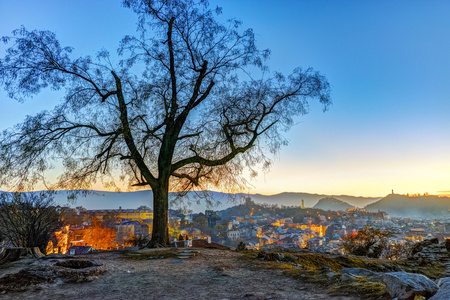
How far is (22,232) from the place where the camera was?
9219 millimetres

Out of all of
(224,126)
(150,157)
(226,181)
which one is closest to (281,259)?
(226,181)

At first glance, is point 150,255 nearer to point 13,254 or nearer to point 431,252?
point 13,254

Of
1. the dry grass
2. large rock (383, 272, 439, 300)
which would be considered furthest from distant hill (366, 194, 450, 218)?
large rock (383, 272, 439, 300)

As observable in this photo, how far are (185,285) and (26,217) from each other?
8322 millimetres

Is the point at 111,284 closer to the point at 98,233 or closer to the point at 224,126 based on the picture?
the point at 224,126

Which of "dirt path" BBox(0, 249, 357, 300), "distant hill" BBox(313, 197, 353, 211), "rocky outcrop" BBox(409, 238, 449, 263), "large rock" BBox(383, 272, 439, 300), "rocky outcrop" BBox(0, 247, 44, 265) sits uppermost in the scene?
"large rock" BBox(383, 272, 439, 300)

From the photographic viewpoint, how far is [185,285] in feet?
14.5

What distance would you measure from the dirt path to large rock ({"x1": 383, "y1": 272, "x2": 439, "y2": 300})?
557mm

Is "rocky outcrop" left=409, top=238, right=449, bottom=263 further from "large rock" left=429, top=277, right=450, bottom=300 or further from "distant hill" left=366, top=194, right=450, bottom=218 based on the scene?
"distant hill" left=366, top=194, right=450, bottom=218

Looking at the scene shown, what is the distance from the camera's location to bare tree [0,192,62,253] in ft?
30.3

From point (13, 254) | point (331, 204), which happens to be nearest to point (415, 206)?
point (331, 204)

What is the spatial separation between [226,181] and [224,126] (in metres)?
2.38

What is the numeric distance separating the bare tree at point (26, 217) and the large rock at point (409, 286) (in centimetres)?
1069

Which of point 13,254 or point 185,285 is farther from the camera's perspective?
point 13,254
